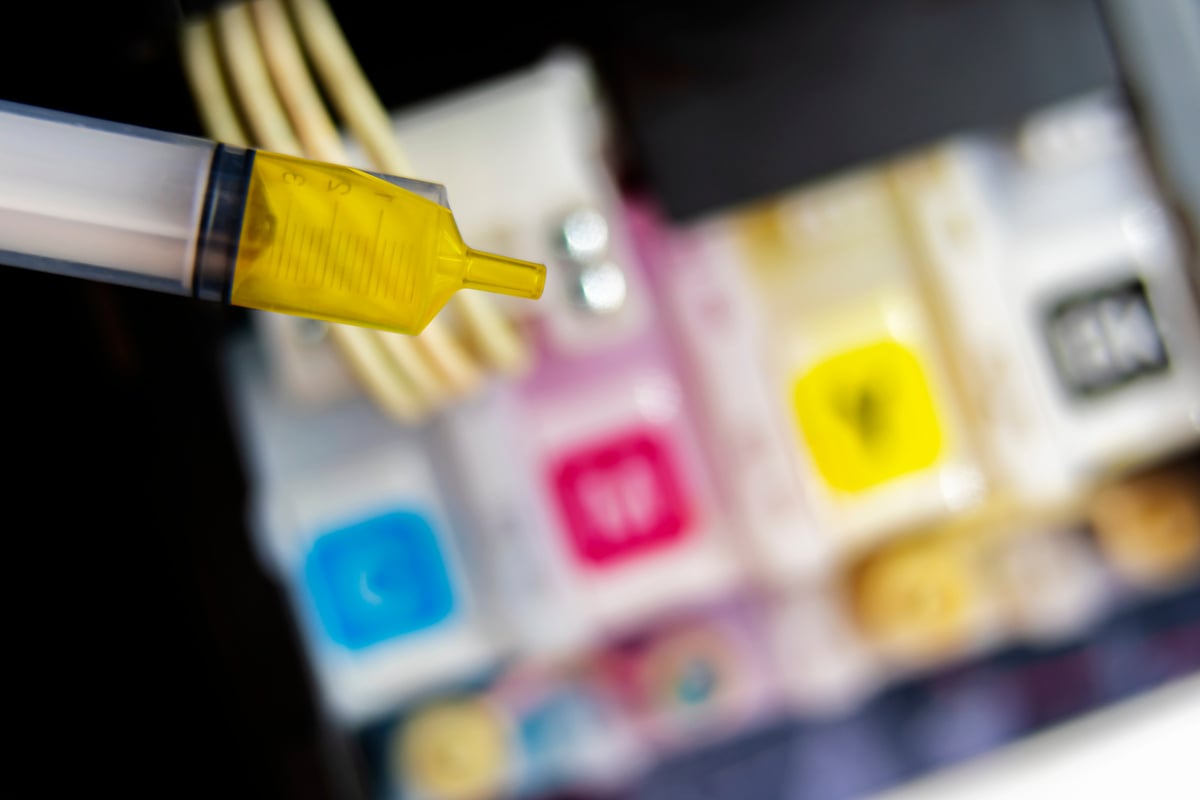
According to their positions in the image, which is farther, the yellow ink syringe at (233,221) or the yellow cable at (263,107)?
the yellow cable at (263,107)

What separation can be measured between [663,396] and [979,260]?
0.80 ft

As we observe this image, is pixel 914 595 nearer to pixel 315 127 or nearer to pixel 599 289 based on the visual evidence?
pixel 599 289

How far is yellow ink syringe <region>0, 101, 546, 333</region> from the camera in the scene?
1.28ft

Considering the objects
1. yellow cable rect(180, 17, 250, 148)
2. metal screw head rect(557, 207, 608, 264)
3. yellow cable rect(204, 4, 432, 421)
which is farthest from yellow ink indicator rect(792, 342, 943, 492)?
yellow cable rect(180, 17, 250, 148)

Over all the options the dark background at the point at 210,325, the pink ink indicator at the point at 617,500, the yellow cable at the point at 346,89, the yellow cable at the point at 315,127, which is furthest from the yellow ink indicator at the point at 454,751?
the yellow cable at the point at 346,89

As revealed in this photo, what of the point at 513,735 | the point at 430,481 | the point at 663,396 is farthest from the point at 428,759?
the point at 663,396

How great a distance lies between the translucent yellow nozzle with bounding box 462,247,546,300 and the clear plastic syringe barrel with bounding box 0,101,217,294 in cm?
12

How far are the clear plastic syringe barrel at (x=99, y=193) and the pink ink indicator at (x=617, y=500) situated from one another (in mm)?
334

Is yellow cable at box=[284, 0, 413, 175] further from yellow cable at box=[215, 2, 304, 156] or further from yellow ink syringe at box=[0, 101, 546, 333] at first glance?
yellow ink syringe at box=[0, 101, 546, 333]

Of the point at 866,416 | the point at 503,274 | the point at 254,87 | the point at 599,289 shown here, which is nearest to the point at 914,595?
the point at 866,416

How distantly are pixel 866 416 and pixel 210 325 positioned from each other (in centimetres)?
47

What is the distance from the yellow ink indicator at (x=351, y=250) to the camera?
1.29 ft

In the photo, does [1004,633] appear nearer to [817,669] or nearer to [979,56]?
[817,669]

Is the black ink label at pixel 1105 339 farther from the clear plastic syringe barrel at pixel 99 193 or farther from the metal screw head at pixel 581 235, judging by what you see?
the clear plastic syringe barrel at pixel 99 193
